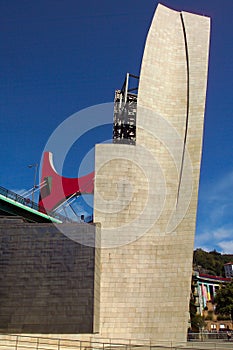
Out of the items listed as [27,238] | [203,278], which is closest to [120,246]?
[27,238]

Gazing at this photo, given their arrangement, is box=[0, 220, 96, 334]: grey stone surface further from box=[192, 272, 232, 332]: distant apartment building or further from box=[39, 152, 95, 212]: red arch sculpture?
box=[192, 272, 232, 332]: distant apartment building

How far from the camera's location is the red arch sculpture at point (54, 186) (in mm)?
31734

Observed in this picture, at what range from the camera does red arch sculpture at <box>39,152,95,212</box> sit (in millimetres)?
31734

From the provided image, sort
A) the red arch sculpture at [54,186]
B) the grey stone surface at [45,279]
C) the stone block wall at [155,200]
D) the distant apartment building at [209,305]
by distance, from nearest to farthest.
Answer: the grey stone surface at [45,279] < the stone block wall at [155,200] < the red arch sculpture at [54,186] < the distant apartment building at [209,305]

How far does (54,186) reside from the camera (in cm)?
3397

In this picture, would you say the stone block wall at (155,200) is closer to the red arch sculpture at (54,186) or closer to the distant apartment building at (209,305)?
the red arch sculpture at (54,186)

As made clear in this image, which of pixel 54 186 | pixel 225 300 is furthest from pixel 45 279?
pixel 225 300

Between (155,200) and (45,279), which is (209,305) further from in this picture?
(45,279)

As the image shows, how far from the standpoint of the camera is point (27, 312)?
15586 mm

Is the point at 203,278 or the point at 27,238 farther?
the point at 203,278

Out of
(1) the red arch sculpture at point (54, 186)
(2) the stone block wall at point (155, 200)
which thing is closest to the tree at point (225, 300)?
(1) the red arch sculpture at point (54, 186)

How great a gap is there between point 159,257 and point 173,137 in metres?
8.03

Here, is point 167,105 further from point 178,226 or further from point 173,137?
point 178,226

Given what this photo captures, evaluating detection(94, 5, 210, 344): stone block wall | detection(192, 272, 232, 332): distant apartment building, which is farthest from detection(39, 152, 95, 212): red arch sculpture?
detection(192, 272, 232, 332): distant apartment building
